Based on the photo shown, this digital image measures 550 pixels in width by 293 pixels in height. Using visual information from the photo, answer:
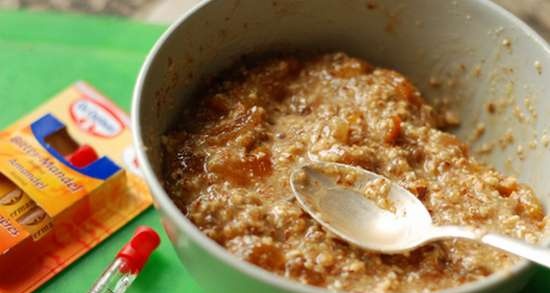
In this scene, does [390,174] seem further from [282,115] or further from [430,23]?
[430,23]

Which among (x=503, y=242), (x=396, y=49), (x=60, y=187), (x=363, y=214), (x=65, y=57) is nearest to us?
(x=503, y=242)

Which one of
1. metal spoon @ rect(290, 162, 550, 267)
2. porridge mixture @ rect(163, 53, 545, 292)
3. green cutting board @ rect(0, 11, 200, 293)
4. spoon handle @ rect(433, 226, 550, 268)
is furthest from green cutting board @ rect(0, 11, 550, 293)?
spoon handle @ rect(433, 226, 550, 268)

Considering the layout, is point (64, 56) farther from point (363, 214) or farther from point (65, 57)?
point (363, 214)

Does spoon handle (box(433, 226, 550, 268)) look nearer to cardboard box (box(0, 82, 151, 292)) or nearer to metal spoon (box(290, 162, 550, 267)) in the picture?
metal spoon (box(290, 162, 550, 267))

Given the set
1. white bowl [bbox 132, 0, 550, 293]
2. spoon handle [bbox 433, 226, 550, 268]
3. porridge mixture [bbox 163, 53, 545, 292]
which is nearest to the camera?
spoon handle [bbox 433, 226, 550, 268]

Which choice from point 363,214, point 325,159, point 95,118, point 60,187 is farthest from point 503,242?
point 95,118

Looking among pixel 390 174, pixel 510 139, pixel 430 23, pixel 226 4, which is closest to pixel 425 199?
pixel 390 174

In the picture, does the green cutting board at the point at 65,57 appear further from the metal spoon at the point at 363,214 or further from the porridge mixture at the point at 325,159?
the metal spoon at the point at 363,214
